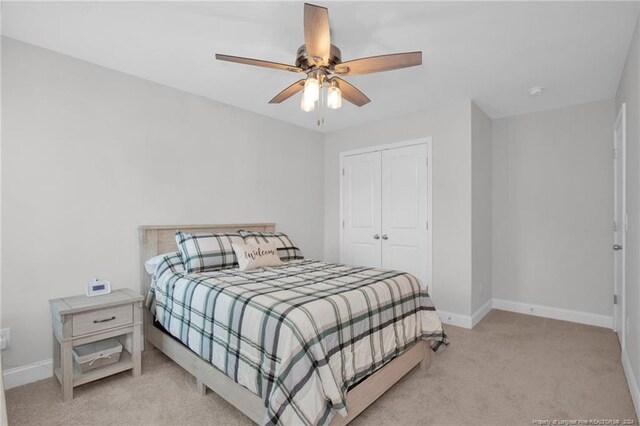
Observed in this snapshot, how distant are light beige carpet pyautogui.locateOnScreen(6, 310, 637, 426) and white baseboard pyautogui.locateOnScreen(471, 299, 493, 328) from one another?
62 cm

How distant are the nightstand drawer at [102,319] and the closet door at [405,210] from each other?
2.88 metres

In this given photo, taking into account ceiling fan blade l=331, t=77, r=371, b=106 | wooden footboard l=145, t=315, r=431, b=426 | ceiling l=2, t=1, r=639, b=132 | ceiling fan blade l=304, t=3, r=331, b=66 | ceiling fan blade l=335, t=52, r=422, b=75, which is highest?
ceiling l=2, t=1, r=639, b=132

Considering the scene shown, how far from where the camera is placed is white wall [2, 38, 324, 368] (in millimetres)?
2320

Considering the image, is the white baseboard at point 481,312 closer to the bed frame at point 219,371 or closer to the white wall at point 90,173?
the bed frame at point 219,371

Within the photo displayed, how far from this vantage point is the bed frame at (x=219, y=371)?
1817mm

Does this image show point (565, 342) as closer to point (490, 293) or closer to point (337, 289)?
point (490, 293)

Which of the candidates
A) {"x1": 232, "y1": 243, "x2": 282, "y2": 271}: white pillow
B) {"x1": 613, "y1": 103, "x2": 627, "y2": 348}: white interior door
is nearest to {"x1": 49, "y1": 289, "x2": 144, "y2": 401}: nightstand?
{"x1": 232, "y1": 243, "x2": 282, "y2": 271}: white pillow

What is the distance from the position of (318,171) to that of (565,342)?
3.39 m

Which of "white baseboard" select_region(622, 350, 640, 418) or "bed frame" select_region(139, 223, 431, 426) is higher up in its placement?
"bed frame" select_region(139, 223, 431, 426)

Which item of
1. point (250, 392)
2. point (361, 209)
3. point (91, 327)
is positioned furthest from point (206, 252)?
point (361, 209)

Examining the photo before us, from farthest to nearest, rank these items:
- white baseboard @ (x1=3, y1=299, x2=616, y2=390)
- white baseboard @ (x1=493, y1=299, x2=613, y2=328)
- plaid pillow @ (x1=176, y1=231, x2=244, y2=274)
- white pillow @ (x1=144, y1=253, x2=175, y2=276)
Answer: white baseboard @ (x1=493, y1=299, x2=613, y2=328) < white pillow @ (x1=144, y1=253, x2=175, y2=276) < plaid pillow @ (x1=176, y1=231, x2=244, y2=274) < white baseboard @ (x1=3, y1=299, x2=616, y2=390)

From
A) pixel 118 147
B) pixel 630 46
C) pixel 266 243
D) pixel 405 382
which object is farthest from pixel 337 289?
pixel 630 46

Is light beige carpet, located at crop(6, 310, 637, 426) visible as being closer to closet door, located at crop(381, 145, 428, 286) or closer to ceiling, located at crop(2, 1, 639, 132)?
closet door, located at crop(381, 145, 428, 286)

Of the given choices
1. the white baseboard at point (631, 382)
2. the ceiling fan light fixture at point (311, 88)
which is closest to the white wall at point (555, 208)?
the white baseboard at point (631, 382)
